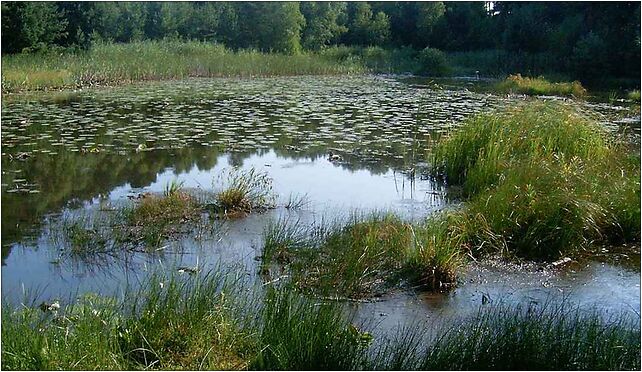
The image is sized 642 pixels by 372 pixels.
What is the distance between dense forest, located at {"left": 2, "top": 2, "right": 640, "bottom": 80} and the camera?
20797 millimetres

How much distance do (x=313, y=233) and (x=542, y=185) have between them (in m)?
1.89

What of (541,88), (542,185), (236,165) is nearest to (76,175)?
(236,165)

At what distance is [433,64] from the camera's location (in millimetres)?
27656

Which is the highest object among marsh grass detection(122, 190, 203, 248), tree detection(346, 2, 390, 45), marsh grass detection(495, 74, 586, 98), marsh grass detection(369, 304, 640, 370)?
tree detection(346, 2, 390, 45)

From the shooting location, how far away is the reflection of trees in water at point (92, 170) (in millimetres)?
6129

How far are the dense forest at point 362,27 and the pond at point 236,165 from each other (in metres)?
5.45

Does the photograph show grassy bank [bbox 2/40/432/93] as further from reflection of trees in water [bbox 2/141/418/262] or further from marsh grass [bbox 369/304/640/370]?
marsh grass [bbox 369/304/640/370]

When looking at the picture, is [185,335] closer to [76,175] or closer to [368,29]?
[76,175]

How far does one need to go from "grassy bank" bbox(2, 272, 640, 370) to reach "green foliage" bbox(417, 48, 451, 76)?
25.0m

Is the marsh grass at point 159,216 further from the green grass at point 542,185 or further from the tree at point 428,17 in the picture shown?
the tree at point 428,17

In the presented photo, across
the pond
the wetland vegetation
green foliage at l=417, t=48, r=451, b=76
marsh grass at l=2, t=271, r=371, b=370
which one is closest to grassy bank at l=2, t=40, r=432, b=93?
the wetland vegetation

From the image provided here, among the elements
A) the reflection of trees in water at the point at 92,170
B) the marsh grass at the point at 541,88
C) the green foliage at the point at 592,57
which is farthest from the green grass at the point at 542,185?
the green foliage at the point at 592,57

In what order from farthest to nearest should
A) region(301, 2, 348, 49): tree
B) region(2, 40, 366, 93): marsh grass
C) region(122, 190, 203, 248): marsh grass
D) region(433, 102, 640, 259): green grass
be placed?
region(301, 2, 348, 49): tree, region(2, 40, 366, 93): marsh grass, region(122, 190, 203, 248): marsh grass, region(433, 102, 640, 259): green grass

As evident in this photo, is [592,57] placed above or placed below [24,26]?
below
